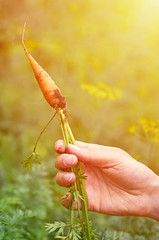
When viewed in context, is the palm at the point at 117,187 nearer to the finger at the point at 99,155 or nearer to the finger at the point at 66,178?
the finger at the point at 99,155

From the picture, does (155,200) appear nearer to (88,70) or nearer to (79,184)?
(79,184)

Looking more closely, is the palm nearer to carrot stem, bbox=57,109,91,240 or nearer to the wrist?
the wrist

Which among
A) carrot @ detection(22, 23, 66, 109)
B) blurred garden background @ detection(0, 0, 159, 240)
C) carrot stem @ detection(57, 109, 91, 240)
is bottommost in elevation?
carrot stem @ detection(57, 109, 91, 240)

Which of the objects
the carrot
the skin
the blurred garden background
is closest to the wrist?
the skin

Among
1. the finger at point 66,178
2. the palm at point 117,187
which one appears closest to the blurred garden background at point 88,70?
the palm at point 117,187

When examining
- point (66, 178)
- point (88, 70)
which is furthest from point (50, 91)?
point (88, 70)

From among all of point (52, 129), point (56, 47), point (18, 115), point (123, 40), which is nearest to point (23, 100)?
point (18, 115)

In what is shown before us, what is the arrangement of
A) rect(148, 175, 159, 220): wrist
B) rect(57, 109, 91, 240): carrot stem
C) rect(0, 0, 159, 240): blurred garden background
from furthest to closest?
1. rect(0, 0, 159, 240): blurred garden background
2. rect(148, 175, 159, 220): wrist
3. rect(57, 109, 91, 240): carrot stem

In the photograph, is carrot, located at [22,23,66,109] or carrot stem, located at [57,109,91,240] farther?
carrot, located at [22,23,66,109]
